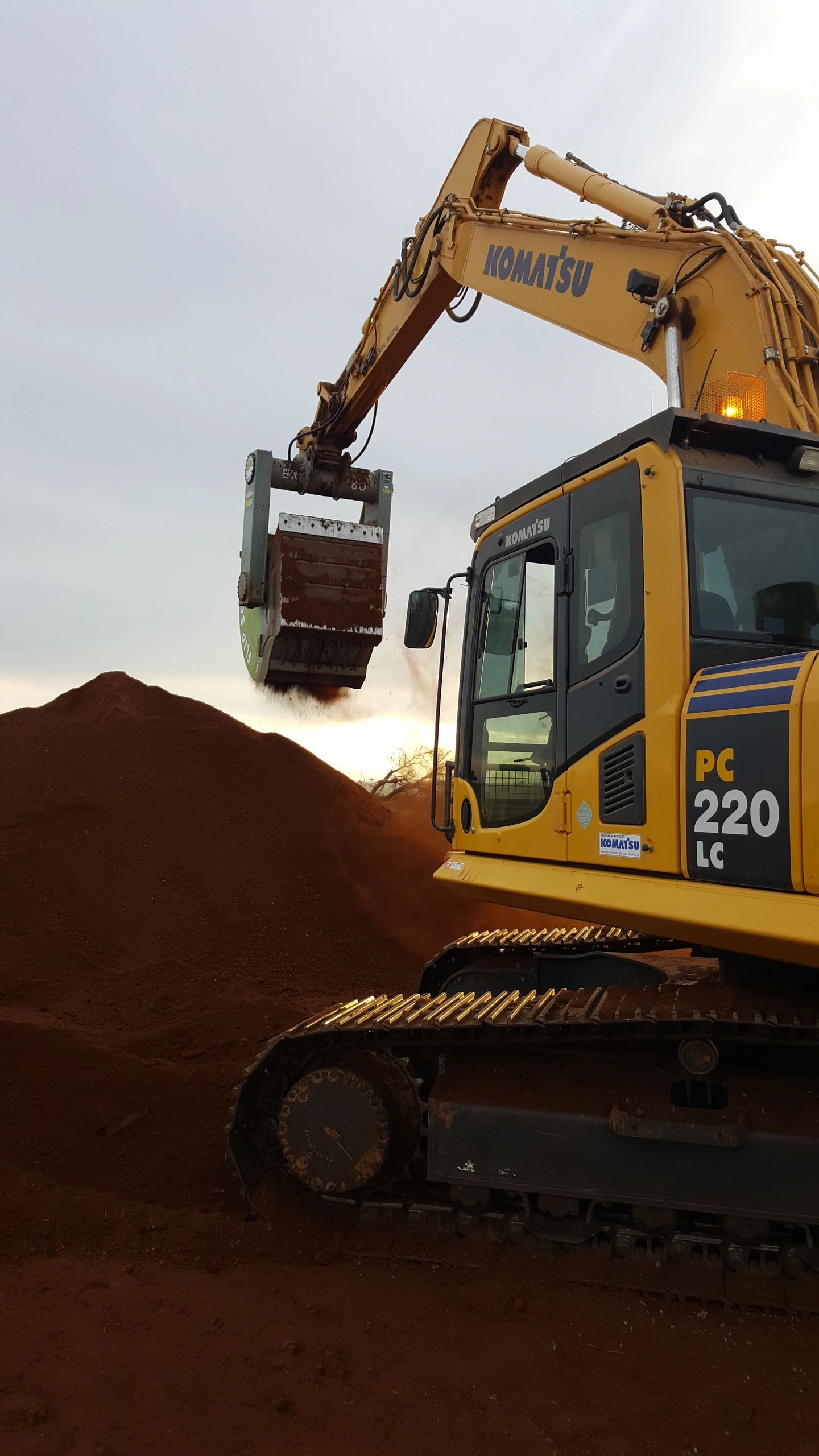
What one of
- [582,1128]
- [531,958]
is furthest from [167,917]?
[582,1128]

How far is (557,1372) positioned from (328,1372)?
2.50 feet

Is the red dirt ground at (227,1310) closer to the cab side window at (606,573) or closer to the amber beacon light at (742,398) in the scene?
the cab side window at (606,573)

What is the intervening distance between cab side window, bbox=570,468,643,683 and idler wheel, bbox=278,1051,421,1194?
1.94 metres

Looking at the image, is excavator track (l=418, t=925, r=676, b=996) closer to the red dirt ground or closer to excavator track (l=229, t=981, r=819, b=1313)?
excavator track (l=229, t=981, r=819, b=1313)

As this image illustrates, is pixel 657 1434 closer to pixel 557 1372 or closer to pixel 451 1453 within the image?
pixel 557 1372

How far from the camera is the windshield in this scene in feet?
12.1

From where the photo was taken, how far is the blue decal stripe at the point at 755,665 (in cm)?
325

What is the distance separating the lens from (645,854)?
3.57m

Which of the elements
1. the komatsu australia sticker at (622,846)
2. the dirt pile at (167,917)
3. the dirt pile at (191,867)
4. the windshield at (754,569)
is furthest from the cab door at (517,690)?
the dirt pile at (191,867)

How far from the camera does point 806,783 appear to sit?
3010 mm

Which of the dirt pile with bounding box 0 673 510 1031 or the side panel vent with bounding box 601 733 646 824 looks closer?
the side panel vent with bounding box 601 733 646 824

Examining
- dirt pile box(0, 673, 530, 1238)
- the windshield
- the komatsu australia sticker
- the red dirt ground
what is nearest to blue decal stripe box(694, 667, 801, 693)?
the windshield

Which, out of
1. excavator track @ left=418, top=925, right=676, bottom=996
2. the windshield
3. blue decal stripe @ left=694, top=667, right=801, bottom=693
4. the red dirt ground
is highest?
the windshield

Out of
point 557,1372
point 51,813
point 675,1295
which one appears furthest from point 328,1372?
point 51,813
